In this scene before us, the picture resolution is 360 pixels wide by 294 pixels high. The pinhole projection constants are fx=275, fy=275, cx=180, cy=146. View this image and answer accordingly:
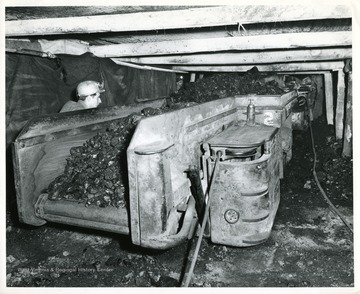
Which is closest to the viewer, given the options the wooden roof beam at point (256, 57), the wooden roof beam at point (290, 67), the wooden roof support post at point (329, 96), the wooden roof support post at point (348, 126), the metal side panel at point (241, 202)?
the metal side panel at point (241, 202)

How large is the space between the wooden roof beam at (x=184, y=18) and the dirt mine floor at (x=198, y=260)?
2.29m

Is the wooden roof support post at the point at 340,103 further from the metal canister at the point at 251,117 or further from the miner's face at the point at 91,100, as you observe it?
the miner's face at the point at 91,100

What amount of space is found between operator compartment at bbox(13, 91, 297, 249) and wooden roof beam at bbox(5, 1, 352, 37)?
878 millimetres

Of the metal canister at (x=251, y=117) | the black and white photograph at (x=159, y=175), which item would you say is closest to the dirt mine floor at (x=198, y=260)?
the black and white photograph at (x=159, y=175)

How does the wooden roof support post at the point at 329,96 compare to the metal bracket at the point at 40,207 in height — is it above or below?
above

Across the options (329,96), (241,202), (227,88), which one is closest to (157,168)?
(241,202)

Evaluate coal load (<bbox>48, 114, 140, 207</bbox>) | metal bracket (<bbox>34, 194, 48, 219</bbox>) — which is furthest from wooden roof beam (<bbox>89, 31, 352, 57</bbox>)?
metal bracket (<bbox>34, 194, 48, 219</bbox>)

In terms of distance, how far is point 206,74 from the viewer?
8664 millimetres

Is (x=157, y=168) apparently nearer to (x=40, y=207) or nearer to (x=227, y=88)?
(x=40, y=207)

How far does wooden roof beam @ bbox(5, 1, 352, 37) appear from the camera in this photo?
2.53 metres

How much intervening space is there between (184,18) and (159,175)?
1.80 metres

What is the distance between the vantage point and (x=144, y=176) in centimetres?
183

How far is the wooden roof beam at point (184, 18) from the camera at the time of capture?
2.53 m
